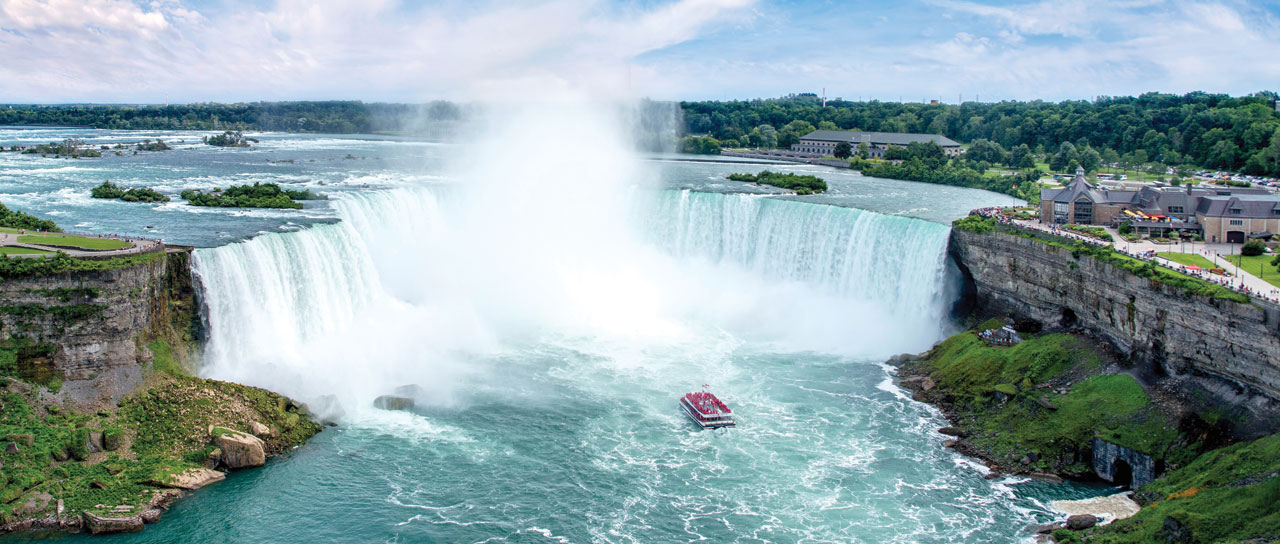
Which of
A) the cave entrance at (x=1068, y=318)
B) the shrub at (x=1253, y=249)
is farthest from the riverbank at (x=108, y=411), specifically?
the shrub at (x=1253, y=249)

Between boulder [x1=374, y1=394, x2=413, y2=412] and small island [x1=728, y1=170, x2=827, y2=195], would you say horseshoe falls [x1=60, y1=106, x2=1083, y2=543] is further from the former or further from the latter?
small island [x1=728, y1=170, x2=827, y2=195]

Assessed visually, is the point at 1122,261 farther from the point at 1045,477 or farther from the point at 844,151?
the point at 844,151

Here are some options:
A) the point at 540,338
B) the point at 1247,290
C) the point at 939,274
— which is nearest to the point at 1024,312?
the point at 939,274

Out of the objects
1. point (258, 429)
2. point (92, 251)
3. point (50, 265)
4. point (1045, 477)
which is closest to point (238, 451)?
point (258, 429)

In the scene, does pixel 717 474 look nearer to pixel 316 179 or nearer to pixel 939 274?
pixel 939 274

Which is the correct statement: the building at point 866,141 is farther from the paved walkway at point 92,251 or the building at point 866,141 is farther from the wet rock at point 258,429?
the wet rock at point 258,429

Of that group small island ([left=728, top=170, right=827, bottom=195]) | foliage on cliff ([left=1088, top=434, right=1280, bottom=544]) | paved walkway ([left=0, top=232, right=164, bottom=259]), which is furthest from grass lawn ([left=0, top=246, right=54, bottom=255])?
small island ([left=728, top=170, right=827, bottom=195])
